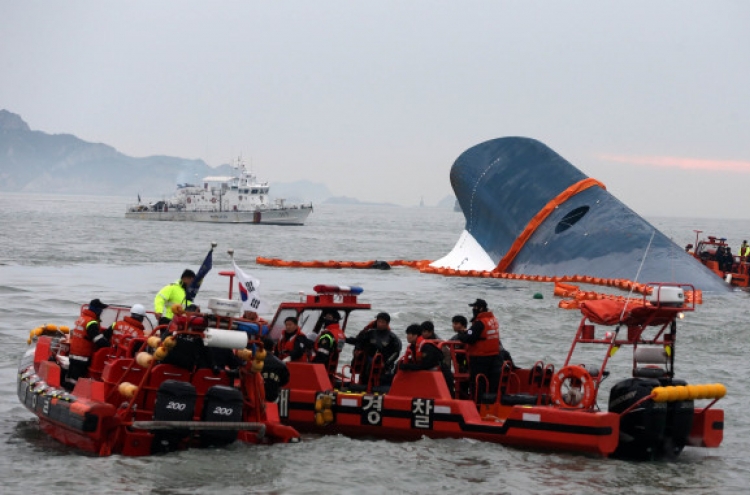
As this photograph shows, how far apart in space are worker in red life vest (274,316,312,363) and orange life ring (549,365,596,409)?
10.7 feet

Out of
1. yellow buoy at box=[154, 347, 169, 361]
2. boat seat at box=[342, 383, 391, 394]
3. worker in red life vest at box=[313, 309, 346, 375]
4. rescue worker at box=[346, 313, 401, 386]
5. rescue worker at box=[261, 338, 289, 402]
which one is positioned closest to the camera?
yellow buoy at box=[154, 347, 169, 361]

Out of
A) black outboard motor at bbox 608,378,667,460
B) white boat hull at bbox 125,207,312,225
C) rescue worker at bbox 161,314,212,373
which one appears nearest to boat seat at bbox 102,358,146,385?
rescue worker at bbox 161,314,212,373

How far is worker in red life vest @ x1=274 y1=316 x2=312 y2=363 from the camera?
1534 centimetres

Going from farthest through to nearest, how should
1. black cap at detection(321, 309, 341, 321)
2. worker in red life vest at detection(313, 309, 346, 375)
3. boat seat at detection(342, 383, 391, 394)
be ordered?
black cap at detection(321, 309, 341, 321)
worker in red life vest at detection(313, 309, 346, 375)
boat seat at detection(342, 383, 391, 394)

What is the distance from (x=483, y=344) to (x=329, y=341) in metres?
Result: 2.04

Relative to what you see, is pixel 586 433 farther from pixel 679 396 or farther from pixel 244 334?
pixel 244 334

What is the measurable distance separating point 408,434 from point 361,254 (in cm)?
5165

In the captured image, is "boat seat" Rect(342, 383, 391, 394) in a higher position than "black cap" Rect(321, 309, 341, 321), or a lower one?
lower

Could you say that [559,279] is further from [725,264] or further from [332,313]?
[332,313]

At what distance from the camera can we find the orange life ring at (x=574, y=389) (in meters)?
13.7

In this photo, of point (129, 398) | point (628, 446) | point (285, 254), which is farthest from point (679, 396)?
point (285, 254)

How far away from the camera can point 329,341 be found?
51.5 ft

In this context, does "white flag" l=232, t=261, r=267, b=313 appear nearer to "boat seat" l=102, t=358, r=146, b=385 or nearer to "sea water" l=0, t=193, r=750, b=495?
"sea water" l=0, t=193, r=750, b=495

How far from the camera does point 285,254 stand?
209ft
